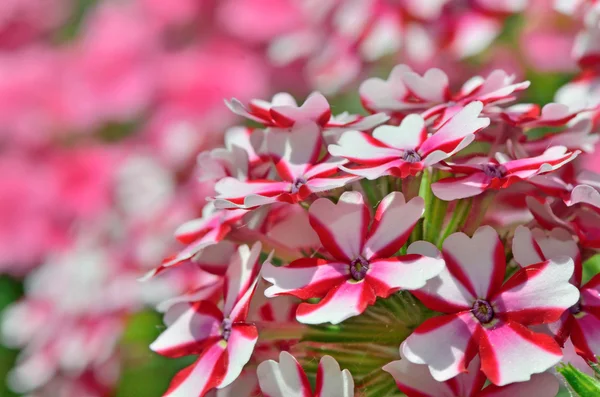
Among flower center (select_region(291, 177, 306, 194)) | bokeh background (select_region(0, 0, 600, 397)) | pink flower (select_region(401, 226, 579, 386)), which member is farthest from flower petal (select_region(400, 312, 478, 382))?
bokeh background (select_region(0, 0, 600, 397))

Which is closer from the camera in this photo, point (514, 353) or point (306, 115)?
point (514, 353)

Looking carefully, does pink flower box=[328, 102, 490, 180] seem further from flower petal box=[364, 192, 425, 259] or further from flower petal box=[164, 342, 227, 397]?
flower petal box=[164, 342, 227, 397]

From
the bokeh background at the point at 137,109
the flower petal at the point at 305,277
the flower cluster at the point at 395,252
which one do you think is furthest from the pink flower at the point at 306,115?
the bokeh background at the point at 137,109

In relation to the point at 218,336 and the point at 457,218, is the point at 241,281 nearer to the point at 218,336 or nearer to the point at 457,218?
the point at 218,336

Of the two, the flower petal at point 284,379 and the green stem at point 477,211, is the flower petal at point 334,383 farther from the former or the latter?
the green stem at point 477,211

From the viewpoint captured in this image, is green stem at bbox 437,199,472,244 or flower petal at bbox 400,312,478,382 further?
green stem at bbox 437,199,472,244

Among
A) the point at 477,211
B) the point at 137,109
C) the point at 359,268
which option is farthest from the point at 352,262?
the point at 137,109
